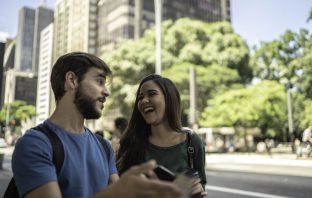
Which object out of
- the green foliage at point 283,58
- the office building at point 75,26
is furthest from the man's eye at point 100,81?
the office building at point 75,26

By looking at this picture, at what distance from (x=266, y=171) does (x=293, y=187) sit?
14.8 ft

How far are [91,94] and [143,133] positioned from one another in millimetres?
1232

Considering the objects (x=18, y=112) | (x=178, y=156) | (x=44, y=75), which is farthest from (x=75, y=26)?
(x=178, y=156)

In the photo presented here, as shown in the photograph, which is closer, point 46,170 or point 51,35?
point 46,170

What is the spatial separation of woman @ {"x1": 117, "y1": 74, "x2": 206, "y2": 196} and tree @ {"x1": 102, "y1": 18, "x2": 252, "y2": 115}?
92.0 feet

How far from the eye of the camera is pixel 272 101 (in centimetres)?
2912

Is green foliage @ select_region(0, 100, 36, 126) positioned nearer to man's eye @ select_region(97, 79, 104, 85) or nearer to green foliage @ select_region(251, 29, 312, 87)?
green foliage @ select_region(251, 29, 312, 87)

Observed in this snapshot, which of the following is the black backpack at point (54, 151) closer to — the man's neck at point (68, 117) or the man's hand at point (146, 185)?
the man's neck at point (68, 117)

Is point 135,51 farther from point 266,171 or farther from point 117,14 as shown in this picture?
point 117,14

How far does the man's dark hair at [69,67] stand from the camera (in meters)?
1.58

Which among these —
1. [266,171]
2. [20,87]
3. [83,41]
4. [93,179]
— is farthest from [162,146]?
[20,87]

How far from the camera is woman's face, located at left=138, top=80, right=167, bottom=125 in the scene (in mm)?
2520

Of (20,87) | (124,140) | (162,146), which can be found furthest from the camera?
(20,87)

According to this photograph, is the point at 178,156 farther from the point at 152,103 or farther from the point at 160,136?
the point at 152,103
